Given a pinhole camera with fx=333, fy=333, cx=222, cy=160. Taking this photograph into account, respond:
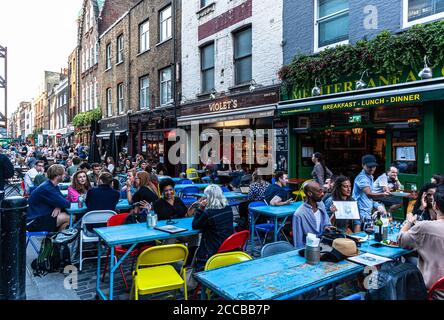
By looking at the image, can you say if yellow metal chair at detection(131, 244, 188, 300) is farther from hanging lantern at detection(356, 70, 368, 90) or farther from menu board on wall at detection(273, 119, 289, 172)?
menu board on wall at detection(273, 119, 289, 172)

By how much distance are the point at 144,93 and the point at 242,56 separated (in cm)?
858

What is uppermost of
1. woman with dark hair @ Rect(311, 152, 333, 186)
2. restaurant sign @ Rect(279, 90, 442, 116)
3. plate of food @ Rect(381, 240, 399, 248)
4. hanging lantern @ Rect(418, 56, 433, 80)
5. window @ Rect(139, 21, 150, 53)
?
window @ Rect(139, 21, 150, 53)

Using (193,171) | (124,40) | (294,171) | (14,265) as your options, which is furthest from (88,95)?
(14,265)

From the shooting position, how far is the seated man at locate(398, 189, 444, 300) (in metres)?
3.11

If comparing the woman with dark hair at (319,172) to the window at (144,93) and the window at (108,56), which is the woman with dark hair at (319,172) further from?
the window at (108,56)

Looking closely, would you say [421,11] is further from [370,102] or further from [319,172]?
[319,172]

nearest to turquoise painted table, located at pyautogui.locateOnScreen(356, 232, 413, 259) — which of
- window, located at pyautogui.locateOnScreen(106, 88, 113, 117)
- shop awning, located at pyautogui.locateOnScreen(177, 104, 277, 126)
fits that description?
shop awning, located at pyautogui.locateOnScreen(177, 104, 277, 126)

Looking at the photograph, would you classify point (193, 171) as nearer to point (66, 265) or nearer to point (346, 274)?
point (66, 265)

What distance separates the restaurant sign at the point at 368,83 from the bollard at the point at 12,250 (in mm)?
7974

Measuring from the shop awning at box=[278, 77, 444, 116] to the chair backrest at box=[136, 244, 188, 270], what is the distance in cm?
615

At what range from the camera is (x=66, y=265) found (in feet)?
18.0

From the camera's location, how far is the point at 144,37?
63.4 ft

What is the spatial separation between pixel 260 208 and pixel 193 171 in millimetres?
8161

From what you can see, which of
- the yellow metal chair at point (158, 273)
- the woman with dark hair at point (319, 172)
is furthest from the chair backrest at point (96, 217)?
the woman with dark hair at point (319, 172)
